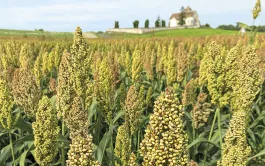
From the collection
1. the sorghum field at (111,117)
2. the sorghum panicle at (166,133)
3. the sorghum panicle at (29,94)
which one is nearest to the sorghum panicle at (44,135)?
the sorghum field at (111,117)

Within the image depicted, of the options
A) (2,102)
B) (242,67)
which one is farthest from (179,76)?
(2,102)

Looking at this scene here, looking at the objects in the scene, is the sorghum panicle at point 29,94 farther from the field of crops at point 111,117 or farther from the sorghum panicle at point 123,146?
the sorghum panicle at point 123,146

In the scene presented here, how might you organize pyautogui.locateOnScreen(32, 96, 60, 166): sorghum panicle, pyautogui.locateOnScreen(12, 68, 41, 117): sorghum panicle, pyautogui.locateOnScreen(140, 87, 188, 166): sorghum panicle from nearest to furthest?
pyautogui.locateOnScreen(140, 87, 188, 166): sorghum panicle < pyautogui.locateOnScreen(32, 96, 60, 166): sorghum panicle < pyautogui.locateOnScreen(12, 68, 41, 117): sorghum panicle

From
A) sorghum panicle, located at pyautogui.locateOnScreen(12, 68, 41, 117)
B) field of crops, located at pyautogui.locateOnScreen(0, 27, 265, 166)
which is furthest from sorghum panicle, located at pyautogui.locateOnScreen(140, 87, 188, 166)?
sorghum panicle, located at pyautogui.locateOnScreen(12, 68, 41, 117)

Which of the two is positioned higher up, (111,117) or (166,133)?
(166,133)

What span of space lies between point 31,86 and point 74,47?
74 centimetres

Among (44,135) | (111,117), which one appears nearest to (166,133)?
(44,135)

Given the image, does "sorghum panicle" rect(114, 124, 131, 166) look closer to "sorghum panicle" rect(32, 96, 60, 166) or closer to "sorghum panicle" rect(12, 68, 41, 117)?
"sorghum panicle" rect(32, 96, 60, 166)

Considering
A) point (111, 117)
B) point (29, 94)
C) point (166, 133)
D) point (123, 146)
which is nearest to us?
point (166, 133)

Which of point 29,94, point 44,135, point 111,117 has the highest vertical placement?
point 29,94

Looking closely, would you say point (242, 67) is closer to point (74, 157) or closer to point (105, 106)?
point (105, 106)

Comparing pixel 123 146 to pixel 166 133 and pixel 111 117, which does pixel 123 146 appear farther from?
pixel 166 133

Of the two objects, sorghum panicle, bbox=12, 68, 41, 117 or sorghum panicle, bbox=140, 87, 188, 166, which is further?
sorghum panicle, bbox=12, 68, 41, 117

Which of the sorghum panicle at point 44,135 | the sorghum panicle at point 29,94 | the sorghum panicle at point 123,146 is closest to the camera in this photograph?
the sorghum panicle at point 44,135
